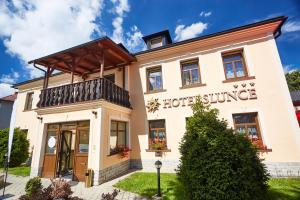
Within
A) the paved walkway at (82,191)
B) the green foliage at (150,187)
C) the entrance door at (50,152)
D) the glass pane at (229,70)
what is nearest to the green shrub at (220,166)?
the green foliage at (150,187)

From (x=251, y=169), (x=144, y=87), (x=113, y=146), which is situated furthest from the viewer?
(x=144, y=87)

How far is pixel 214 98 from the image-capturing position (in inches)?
357

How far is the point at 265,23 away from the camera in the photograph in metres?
8.38

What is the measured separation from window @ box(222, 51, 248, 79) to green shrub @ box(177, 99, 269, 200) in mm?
6133

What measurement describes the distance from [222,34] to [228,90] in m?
3.23

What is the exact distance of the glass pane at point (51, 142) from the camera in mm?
8774

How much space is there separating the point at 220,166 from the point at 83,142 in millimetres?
6764

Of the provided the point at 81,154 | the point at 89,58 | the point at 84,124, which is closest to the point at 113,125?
the point at 84,124

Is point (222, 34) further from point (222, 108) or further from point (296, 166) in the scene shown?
point (296, 166)

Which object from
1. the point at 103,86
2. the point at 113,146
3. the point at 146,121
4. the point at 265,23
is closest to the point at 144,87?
the point at 146,121

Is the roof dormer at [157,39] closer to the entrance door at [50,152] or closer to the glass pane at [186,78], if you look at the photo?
the glass pane at [186,78]

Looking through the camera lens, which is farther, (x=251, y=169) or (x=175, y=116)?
(x=175, y=116)

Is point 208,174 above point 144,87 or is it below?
below

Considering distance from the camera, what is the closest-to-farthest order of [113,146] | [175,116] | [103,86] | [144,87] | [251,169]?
[251,169] → [103,86] → [113,146] → [175,116] → [144,87]
